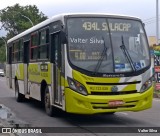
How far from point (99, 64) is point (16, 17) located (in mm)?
78329

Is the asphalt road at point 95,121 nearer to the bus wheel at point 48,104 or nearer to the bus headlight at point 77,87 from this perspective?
the bus wheel at point 48,104

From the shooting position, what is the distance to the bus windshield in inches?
443

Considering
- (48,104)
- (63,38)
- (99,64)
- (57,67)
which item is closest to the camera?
(99,64)

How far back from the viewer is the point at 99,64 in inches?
441

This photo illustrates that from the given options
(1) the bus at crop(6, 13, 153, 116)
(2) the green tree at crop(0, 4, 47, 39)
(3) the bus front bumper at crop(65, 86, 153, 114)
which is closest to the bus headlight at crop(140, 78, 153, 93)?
(1) the bus at crop(6, 13, 153, 116)

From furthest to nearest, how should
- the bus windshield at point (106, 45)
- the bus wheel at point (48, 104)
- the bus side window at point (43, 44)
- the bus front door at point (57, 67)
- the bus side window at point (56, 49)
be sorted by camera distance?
the bus side window at point (43, 44) → the bus wheel at point (48, 104) → the bus side window at point (56, 49) → the bus front door at point (57, 67) → the bus windshield at point (106, 45)

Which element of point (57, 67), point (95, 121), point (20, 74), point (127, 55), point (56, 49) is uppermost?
point (56, 49)

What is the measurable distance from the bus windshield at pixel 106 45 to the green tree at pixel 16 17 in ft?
235

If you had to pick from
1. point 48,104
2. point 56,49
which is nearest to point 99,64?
point 56,49

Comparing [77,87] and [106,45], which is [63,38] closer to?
[106,45]

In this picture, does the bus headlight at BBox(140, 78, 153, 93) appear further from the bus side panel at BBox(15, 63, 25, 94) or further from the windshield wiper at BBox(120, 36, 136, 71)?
the bus side panel at BBox(15, 63, 25, 94)

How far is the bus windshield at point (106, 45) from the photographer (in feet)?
36.9

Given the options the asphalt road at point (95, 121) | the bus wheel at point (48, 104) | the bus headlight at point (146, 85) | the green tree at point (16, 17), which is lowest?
the asphalt road at point (95, 121)

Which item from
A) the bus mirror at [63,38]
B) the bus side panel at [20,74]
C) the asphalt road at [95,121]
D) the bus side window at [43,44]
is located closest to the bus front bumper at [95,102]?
the asphalt road at [95,121]
